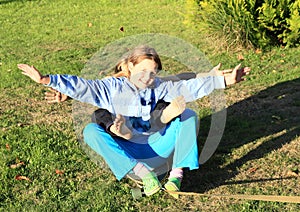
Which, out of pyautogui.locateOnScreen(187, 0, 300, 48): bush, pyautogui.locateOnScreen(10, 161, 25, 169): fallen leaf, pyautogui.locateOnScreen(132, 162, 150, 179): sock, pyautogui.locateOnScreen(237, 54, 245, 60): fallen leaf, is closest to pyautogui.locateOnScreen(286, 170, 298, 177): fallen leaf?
pyautogui.locateOnScreen(132, 162, 150, 179): sock

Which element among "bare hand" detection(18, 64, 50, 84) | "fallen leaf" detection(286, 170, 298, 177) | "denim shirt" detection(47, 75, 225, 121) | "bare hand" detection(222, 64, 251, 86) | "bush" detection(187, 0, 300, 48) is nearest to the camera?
"bare hand" detection(18, 64, 50, 84)

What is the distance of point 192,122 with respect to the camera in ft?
13.4

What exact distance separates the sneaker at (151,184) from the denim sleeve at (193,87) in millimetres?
647

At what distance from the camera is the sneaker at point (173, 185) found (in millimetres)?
3945

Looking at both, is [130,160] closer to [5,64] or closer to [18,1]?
[5,64]

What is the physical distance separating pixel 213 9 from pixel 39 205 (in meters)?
5.20

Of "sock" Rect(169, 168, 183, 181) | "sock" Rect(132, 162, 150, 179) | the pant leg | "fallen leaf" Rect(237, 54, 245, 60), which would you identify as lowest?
"fallen leaf" Rect(237, 54, 245, 60)

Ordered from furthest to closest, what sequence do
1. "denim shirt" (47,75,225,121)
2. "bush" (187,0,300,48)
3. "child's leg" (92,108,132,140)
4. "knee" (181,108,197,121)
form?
1. "bush" (187,0,300,48)
2. "knee" (181,108,197,121)
3. "denim shirt" (47,75,225,121)
4. "child's leg" (92,108,132,140)

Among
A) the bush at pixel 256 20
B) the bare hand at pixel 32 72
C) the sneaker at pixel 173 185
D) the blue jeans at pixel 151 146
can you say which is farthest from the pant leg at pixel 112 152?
the bush at pixel 256 20

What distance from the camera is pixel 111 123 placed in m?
4.14

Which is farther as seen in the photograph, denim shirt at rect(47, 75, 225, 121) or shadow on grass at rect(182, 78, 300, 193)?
shadow on grass at rect(182, 78, 300, 193)

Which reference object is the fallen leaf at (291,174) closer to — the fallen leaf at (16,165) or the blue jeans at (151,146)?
the blue jeans at (151,146)

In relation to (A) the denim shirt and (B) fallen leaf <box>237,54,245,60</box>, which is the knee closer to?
(A) the denim shirt

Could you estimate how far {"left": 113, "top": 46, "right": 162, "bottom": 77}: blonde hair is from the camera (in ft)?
13.3
